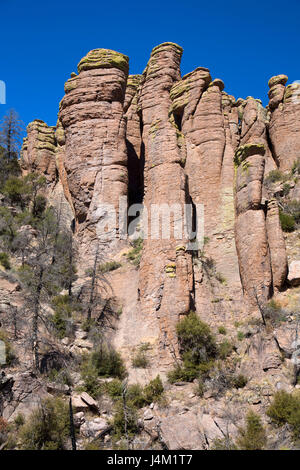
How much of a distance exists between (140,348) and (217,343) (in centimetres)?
379

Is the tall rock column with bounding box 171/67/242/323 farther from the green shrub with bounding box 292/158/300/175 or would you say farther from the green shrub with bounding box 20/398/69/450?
the green shrub with bounding box 20/398/69/450

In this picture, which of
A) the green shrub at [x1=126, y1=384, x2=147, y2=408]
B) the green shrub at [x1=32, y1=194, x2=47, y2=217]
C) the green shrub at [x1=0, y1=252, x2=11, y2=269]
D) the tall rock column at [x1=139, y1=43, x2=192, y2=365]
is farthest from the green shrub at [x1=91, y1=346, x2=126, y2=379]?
the green shrub at [x1=32, y1=194, x2=47, y2=217]

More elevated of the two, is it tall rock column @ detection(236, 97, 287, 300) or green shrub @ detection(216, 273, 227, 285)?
tall rock column @ detection(236, 97, 287, 300)

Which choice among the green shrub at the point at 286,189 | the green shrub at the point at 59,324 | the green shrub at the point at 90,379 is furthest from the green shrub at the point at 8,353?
the green shrub at the point at 286,189

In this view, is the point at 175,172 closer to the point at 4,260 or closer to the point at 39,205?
the point at 4,260

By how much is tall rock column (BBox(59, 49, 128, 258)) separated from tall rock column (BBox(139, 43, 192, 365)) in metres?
2.40

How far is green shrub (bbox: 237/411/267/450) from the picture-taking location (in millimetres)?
14875

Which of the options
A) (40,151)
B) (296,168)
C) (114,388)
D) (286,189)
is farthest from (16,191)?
(296,168)

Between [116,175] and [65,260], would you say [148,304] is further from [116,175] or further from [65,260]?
[116,175]

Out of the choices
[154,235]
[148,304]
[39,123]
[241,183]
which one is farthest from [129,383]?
[39,123]

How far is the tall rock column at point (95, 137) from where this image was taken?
2947 centimetres

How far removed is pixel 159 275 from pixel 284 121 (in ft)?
61.9

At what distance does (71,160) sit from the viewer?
102 ft

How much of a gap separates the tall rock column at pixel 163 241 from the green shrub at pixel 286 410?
561 centimetres
